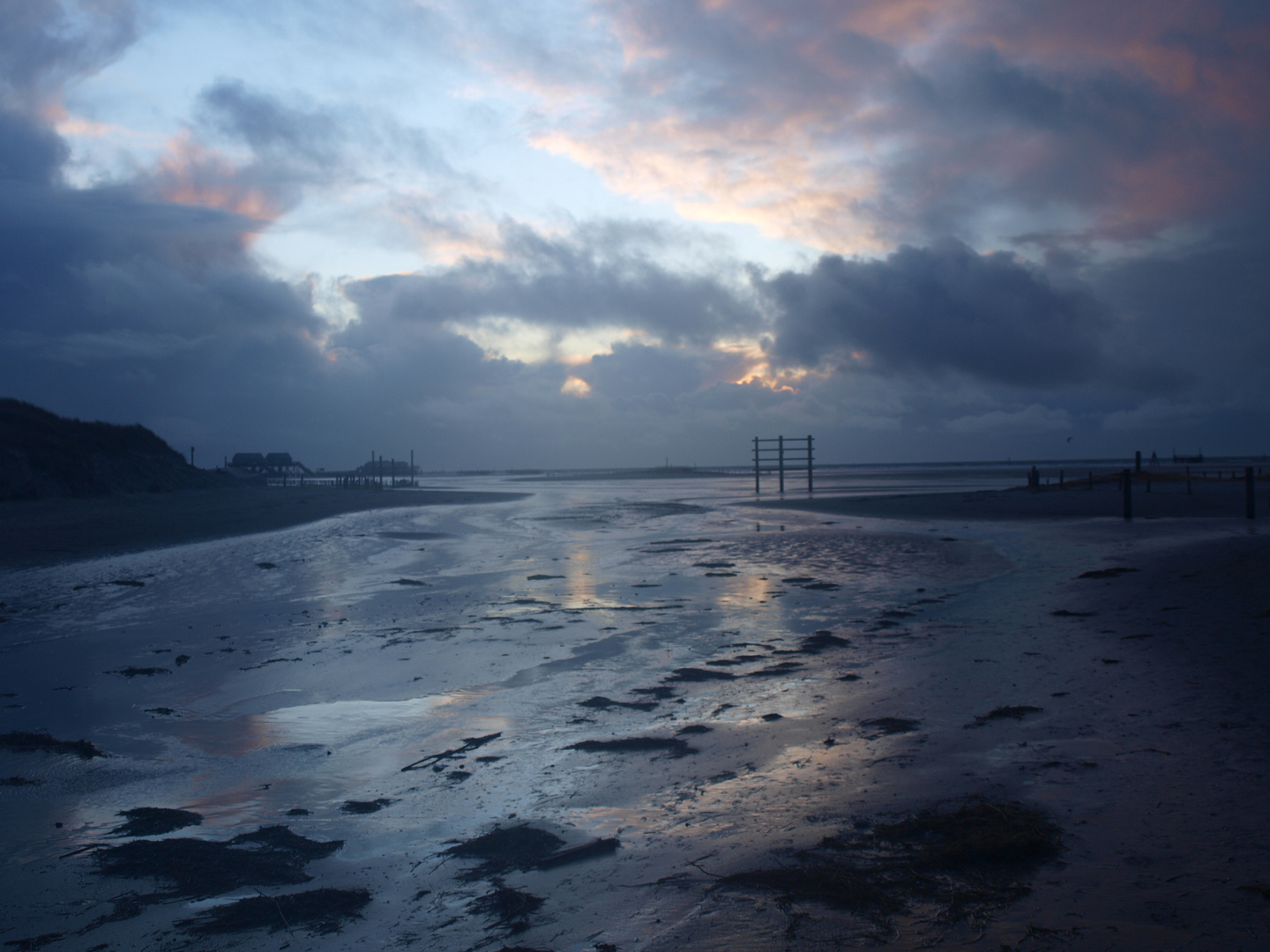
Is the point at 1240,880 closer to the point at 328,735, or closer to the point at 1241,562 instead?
the point at 328,735

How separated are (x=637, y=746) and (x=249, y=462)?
286 ft

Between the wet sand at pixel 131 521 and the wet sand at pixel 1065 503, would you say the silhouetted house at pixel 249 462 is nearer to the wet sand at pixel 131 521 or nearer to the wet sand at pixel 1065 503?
the wet sand at pixel 131 521

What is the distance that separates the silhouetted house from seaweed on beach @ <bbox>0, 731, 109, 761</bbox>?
84.5 m

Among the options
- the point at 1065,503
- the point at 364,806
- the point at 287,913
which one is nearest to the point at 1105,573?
the point at 364,806

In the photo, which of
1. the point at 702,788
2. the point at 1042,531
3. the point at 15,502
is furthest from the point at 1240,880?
the point at 15,502

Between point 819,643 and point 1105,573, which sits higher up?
point 1105,573

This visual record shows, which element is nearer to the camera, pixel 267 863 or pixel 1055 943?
pixel 1055 943

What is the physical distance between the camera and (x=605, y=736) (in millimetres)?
4926

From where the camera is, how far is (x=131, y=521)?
21750 millimetres

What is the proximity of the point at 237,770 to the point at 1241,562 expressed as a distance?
42.4 feet

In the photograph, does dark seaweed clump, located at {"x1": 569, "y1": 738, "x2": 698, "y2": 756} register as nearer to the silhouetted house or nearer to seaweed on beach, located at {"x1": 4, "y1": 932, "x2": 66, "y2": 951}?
seaweed on beach, located at {"x1": 4, "y1": 932, "x2": 66, "y2": 951}

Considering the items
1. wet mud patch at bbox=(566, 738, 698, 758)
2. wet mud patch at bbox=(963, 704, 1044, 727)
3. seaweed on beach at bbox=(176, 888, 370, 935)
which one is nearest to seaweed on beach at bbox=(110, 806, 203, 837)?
seaweed on beach at bbox=(176, 888, 370, 935)

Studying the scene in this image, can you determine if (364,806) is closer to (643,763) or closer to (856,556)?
(643,763)

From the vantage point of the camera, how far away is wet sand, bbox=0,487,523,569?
51.1ft
